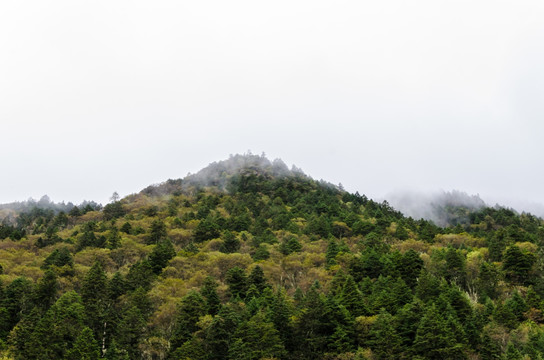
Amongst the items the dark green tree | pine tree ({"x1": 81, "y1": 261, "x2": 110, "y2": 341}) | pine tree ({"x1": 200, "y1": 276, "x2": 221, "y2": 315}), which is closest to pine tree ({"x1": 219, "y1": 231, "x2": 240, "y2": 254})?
the dark green tree

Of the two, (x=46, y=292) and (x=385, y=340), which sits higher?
(x=46, y=292)

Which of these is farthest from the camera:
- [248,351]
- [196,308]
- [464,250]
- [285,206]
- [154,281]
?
[285,206]

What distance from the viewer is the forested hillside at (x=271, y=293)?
123 feet

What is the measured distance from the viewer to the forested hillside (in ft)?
123

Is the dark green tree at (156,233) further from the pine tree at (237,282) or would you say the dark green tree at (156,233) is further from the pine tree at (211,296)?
the pine tree at (211,296)

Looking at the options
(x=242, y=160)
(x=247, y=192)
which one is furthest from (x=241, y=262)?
(x=242, y=160)

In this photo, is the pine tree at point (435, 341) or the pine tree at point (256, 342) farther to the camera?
the pine tree at point (256, 342)

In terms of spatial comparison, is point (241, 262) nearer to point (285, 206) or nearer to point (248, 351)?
point (248, 351)

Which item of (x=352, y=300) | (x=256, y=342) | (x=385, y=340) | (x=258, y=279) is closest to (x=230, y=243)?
(x=258, y=279)

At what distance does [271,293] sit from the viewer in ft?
150

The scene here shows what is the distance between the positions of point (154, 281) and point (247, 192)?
192ft

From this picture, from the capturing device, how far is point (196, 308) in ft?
139

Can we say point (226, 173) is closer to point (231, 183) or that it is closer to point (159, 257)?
point (231, 183)

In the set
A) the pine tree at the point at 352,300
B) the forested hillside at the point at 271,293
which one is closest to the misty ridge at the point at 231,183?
the forested hillside at the point at 271,293
